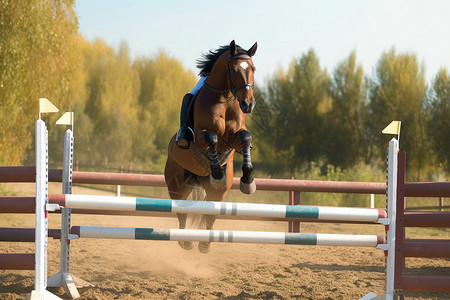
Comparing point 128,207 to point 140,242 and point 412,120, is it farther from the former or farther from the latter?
point 412,120

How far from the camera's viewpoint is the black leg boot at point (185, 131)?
4.16 metres

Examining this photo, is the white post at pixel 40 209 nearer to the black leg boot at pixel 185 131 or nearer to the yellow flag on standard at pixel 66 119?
the yellow flag on standard at pixel 66 119

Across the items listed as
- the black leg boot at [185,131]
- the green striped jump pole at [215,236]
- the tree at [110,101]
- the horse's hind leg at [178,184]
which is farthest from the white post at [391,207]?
the tree at [110,101]

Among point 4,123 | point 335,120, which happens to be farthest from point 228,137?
point 335,120

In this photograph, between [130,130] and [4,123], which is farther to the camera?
[130,130]

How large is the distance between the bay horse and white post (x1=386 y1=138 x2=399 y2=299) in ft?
3.49

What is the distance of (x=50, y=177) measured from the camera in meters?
4.07

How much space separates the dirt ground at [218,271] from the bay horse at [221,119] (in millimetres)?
893

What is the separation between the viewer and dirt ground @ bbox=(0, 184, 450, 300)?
409cm

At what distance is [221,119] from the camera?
398 cm

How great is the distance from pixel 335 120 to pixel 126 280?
78.5 feet

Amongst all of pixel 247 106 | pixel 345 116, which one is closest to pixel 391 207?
pixel 247 106

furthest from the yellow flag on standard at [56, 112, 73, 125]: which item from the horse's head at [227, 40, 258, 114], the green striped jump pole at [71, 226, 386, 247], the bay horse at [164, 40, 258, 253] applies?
the horse's head at [227, 40, 258, 114]

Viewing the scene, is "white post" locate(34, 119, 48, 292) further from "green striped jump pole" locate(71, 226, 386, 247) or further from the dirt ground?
the dirt ground
